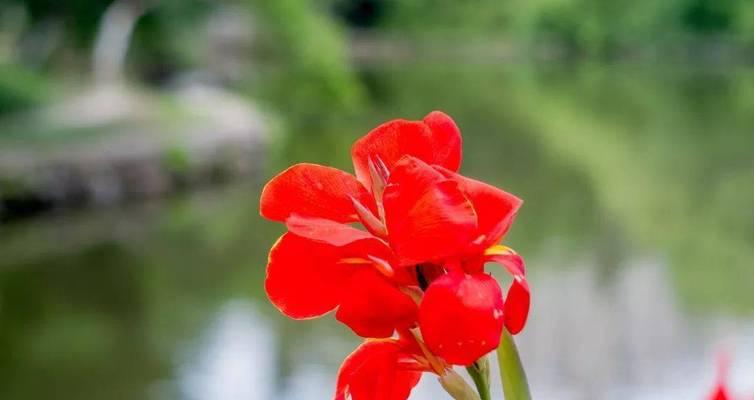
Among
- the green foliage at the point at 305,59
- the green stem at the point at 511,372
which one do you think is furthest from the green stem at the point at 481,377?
the green foliage at the point at 305,59

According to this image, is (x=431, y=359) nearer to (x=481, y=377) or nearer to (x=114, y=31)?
(x=481, y=377)

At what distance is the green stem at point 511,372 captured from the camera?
1.18 feet

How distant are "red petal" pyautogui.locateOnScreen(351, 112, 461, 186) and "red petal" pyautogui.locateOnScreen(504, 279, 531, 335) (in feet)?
0.18

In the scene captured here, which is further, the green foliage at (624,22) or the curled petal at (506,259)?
the green foliage at (624,22)

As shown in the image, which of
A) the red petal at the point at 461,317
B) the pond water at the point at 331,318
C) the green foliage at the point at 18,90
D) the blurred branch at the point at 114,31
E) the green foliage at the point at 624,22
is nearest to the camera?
the red petal at the point at 461,317

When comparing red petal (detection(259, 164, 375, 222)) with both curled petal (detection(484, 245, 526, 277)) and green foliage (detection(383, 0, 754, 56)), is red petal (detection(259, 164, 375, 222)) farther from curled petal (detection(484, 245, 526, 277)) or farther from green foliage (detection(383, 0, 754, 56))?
green foliage (detection(383, 0, 754, 56))

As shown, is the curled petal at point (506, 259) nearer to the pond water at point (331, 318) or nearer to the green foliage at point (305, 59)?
the pond water at point (331, 318)

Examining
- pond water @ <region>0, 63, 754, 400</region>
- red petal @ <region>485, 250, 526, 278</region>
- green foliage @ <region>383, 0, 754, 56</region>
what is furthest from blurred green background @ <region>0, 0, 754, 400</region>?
green foliage @ <region>383, 0, 754, 56</region>

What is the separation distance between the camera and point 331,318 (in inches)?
227

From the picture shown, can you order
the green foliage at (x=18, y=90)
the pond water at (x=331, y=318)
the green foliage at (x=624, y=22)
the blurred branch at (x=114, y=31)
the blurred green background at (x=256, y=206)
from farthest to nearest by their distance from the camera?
the green foliage at (x=624, y=22) < the blurred branch at (x=114, y=31) < the green foliage at (x=18, y=90) < the blurred green background at (x=256, y=206) < the pond water at (x=331, y=318)

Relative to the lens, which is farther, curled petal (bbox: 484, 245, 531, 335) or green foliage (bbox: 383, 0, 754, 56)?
green foliage (bbox: 383, 0, 754, 56)

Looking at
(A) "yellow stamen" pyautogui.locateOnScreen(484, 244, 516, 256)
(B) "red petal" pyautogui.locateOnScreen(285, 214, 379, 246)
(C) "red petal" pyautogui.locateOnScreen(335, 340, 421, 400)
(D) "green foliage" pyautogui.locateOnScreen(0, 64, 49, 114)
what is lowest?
(D) "green foliage" pyautogui.locateOnScreen(0, 64, 49, 114)

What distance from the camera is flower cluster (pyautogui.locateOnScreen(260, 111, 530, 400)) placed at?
0.35 meters

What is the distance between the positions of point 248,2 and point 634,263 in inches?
238
